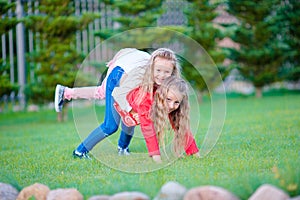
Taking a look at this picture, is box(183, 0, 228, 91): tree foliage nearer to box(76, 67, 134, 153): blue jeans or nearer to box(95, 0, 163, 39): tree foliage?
box(95, 0, 163, 39): tree foliage


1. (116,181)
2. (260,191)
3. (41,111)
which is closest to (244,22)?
(41,111)

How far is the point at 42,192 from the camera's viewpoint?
169 inches

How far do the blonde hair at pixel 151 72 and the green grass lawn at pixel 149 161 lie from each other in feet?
1.90

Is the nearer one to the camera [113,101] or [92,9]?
[113,101]

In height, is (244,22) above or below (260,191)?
above

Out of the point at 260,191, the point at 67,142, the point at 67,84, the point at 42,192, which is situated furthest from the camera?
the point at 67,84

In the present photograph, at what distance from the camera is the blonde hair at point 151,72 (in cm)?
545

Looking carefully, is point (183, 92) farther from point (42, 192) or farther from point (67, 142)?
point (67, 142)

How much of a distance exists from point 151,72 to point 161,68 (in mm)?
88

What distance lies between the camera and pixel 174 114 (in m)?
5.73

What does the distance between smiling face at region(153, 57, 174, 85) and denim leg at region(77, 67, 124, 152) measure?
0.41 metres

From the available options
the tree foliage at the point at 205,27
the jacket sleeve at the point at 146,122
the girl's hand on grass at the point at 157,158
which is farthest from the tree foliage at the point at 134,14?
the girl's hand on grass at the point at 157,158

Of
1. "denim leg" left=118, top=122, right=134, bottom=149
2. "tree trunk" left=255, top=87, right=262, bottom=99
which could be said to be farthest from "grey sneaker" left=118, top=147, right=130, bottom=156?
"tree trunk" left=255, top=87, right=262, bottom=99

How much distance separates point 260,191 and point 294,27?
922cm
